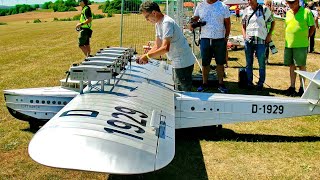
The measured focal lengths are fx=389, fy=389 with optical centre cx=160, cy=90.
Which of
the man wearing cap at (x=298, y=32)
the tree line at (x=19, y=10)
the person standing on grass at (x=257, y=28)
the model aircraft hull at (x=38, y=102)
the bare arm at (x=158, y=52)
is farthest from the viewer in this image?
the tree line at (x=19, y=10)

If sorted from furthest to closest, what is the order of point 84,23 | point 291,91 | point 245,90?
1. point 84,23
2. point 245,90
3. point 291,91

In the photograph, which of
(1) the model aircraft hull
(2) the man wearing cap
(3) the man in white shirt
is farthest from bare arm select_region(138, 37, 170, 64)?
(2) the man wearing cap

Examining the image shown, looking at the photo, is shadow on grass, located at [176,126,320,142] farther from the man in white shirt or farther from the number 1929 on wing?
the man in white shirt

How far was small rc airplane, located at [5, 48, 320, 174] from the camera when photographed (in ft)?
11.7

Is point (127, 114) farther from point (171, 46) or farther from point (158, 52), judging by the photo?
point (171, 46)

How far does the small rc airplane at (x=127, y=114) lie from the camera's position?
11.7ft

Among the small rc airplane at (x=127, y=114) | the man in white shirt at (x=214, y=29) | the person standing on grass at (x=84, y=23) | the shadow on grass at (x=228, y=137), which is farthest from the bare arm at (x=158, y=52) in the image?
the person standing on grass at (x=84, y=23)

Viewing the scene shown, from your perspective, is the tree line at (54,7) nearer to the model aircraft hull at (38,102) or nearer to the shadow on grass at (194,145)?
the model aircraft hull at (38,102)

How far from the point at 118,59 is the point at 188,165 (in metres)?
1.83

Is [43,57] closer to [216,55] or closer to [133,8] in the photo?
[133,8]

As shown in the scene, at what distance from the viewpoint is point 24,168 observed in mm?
5383

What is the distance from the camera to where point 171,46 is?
Answer: 620 centimetres

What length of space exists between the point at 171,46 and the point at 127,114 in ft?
6.63

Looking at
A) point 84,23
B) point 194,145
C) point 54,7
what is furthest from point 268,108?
point 54,7
